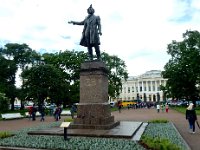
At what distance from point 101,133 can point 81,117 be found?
203 centimetres

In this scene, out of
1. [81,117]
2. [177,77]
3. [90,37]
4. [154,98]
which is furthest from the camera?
[154,98]

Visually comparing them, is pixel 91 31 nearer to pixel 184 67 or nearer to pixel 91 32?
pixel 91 32

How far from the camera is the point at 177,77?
5744 centimetres

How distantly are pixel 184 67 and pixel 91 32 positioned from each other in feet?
140

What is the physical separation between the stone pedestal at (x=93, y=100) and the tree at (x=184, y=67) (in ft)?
133

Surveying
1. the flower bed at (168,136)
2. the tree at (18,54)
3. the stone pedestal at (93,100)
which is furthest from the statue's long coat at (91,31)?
the tree at (18,54)

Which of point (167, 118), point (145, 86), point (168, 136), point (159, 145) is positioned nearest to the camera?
point (159, 145)

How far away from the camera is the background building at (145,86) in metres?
138

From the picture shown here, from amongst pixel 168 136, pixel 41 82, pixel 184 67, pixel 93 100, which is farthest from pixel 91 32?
pixel 184 67

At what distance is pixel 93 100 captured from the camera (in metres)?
15.0

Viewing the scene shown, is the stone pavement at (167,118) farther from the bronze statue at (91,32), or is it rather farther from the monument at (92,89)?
the bronze statue at (91,32)

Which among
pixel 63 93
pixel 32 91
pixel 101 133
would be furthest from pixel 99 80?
pixel 63 93

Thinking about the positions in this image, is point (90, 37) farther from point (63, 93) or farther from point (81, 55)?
point (81, 55)

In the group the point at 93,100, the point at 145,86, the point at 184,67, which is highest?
the point at 145,86
